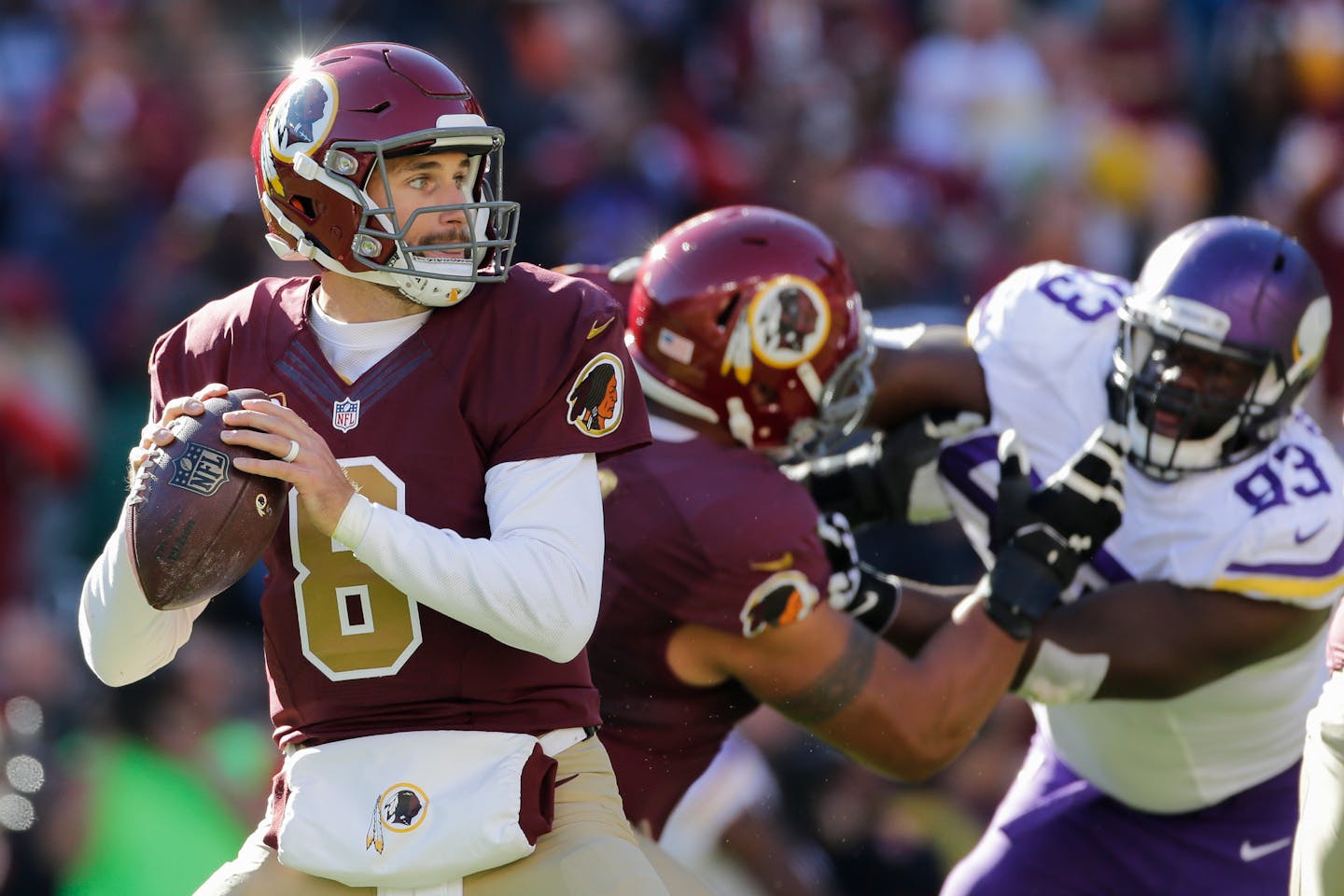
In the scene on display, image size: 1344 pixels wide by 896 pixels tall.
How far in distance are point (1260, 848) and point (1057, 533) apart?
1.00 meters

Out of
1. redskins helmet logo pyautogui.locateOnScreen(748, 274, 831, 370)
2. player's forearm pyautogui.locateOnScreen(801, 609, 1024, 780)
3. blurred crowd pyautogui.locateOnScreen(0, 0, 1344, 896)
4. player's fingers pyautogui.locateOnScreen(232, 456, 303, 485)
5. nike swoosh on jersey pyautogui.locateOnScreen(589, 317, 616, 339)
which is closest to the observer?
player's fingers pyautogui.locateOnScreen(232, 456, 303, 485)

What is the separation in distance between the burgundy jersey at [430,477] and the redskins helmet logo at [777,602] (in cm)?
77

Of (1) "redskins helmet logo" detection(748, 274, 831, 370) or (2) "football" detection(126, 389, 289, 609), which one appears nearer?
(2) "football" detection(126, 389, 289, 609)

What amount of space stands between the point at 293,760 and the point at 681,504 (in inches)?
42.3

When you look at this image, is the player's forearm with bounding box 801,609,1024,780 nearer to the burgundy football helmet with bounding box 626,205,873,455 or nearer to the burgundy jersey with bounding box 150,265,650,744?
the burgundy football helmet with bounding box 626,205,873,455

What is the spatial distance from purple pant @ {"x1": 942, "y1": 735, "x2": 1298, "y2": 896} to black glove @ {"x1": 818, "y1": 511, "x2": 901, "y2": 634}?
0.75m

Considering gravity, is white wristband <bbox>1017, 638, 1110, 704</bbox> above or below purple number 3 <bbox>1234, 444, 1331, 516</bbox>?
below

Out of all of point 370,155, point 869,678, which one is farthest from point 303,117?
point 869,678

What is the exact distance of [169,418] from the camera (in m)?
2.69

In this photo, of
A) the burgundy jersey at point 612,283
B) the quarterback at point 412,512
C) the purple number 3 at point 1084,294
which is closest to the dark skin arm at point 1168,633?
the purple number 3 at point 1084,294

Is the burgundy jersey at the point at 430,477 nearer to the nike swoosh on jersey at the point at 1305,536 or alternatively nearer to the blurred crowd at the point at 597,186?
the nike swoosh on jersey at the point at 1305,536

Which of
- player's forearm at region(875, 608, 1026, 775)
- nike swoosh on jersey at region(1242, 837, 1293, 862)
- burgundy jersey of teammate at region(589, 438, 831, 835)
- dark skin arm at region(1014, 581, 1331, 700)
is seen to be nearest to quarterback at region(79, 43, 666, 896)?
burgundy jersey of teammate at region(589, 438, 831, 835)

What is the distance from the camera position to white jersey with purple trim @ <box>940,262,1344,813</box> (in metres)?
4.04

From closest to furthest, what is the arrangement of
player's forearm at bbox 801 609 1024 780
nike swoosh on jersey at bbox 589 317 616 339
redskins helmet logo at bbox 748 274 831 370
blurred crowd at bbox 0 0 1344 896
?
nike swoosh on jersey at bbox 589 317 616 339, player's forearm at bbox 801 609 1024 780, redskins helmet logo at bbox 748 274 831 370, blurred crowd at bbox 0 0 1344 896
